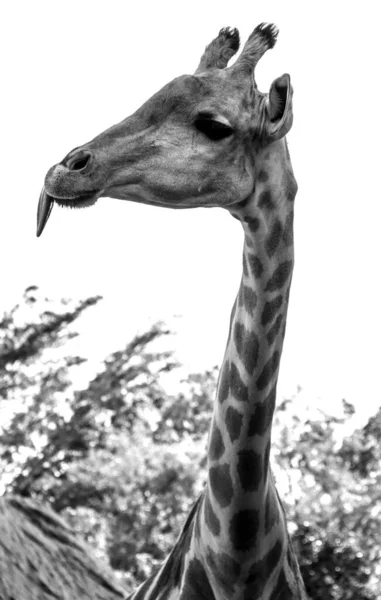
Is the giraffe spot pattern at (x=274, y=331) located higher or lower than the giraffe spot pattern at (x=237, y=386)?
higher

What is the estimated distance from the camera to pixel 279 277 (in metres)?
4.32

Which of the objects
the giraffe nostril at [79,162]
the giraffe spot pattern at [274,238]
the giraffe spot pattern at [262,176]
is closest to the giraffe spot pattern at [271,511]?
the giraffe spot pattern at [274,238]

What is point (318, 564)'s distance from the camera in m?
15.1

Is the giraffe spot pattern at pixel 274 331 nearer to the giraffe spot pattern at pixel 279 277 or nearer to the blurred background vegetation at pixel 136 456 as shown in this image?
the giraffe spot pattern at pixel 279 277

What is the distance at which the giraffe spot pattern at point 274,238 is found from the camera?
14.1 feet

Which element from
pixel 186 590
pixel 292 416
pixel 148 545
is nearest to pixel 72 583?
pixel 186 590

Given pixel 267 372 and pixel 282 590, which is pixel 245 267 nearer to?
pixel 267 372

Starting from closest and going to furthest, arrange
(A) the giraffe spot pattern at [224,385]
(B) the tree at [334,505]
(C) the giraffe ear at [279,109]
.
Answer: (C) the giraffe ear at [279,109], (A) the giraffe spot pattern at [224,385], (B) the tree at [334,505]

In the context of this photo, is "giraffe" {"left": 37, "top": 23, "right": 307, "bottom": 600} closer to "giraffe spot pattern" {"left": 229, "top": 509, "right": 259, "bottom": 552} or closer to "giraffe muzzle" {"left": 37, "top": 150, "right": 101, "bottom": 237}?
"giraffe spot pattern" {"left": 229, "top": 509, "right": 259, "bottom": 552}

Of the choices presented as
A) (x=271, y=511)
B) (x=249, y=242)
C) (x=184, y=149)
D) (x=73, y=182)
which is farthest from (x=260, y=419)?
(x=73, y=182)

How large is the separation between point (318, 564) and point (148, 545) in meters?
3.89

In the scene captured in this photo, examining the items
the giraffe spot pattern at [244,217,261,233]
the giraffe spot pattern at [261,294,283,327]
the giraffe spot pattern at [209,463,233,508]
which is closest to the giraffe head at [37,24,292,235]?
the giraffe spot pattern at [244,217,261,233]

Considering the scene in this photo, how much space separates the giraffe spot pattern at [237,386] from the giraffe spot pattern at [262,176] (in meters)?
0.74

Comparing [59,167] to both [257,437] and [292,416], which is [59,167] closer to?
[257,437]
